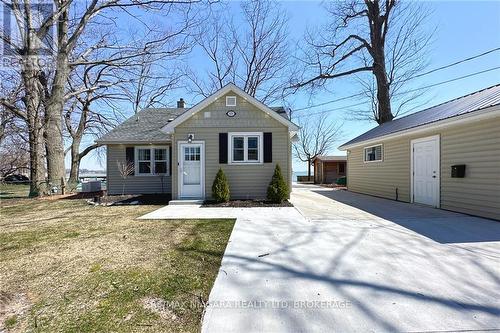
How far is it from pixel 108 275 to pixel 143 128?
11.0 m

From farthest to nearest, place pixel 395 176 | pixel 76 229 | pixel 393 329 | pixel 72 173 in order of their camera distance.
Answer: pixel 72 173 < pixel 395 176 < pixel 76 229 < pixel 393 329

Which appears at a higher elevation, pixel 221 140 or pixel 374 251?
pixel 221 140

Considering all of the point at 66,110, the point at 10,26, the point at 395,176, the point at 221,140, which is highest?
the point at 10,26

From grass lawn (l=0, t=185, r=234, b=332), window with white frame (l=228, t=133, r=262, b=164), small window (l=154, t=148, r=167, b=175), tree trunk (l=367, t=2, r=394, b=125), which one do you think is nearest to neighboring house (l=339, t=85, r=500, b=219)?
window with white frame (l=228, t=133, r=262, b=164)

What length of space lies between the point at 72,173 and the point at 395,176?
22.6m

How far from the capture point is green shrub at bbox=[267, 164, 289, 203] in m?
9.20

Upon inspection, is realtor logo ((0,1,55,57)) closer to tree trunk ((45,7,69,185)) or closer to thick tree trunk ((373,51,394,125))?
tree trunk ((45,7,69,185))

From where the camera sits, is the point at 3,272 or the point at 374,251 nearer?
the point at 3,272

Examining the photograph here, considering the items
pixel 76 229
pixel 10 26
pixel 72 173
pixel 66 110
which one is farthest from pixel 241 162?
pixel 72 173

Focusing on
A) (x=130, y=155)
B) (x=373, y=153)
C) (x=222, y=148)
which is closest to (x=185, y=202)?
(x=222, y=148)

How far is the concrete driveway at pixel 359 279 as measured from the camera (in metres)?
2.42

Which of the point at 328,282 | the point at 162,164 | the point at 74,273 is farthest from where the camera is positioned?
the point at 162,164

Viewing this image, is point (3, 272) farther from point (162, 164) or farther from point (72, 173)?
point (72, 173)

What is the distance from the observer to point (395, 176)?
10.6m
